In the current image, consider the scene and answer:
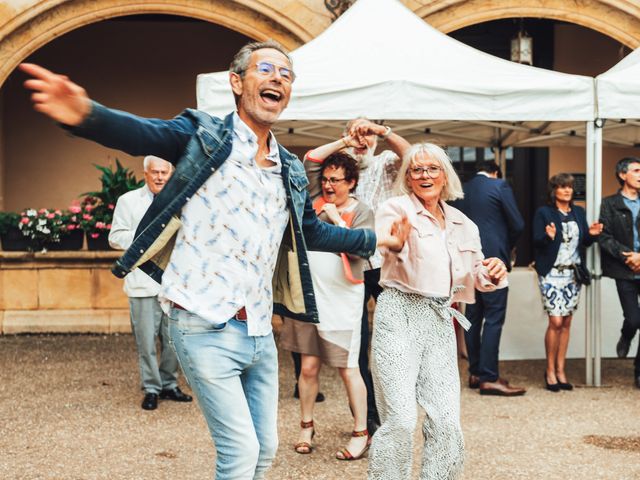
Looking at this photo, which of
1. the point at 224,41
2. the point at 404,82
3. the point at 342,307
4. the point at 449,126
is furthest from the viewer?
the point at 224,41

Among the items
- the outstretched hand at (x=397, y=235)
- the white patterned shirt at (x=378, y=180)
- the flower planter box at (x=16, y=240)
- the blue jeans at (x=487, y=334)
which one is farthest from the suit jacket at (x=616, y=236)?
the flower planter box at (x=16, y=240)

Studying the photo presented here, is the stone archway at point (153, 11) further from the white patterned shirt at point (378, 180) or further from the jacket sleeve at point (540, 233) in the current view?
the white patterned shirt at point (378, 180)

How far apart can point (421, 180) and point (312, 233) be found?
3.09 feet

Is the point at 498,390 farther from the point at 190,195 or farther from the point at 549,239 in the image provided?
the point at 190,195

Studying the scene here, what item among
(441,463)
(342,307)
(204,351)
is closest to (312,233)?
(204,351)

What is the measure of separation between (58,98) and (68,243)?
304 inches

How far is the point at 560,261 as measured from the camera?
738 cm

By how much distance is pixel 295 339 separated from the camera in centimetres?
543

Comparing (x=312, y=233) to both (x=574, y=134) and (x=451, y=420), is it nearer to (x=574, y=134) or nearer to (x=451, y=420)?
(x=451, y=420)

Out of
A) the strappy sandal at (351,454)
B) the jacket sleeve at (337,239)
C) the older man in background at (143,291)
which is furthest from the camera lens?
the older man in background at (143,291)

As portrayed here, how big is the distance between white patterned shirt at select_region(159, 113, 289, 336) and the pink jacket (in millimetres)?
1021

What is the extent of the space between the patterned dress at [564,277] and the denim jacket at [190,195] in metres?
4.33

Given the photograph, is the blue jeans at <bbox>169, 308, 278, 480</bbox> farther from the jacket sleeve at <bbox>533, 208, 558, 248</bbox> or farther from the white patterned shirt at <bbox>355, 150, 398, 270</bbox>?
the jacket sleeve at <bbox>533, 208, 558, 248</bbox>

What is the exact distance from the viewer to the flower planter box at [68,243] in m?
9.83
